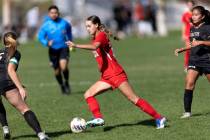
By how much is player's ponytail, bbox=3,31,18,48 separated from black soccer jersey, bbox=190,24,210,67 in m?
3.48

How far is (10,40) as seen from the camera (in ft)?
35.3

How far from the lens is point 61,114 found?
1393 centimetres

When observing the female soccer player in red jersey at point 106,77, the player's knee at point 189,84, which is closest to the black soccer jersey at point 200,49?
the player's knee at point 189,84

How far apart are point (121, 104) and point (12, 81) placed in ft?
16.3

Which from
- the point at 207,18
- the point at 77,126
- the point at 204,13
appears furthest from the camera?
the point at 207,18

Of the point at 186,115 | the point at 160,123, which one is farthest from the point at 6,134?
the point at 186,115

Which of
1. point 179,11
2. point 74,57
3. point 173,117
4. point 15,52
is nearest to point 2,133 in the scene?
point 15,52

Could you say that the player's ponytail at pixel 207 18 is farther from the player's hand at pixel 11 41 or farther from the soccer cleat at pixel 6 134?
the soccer cleat at pixel 6 134

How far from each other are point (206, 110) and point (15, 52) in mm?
4588

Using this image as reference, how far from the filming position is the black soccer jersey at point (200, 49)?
12.6 meters

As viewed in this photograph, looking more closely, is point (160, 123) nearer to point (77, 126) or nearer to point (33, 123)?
point (77, 126)

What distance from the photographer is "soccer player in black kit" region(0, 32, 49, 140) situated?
10.6m

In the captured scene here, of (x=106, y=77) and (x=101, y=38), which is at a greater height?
(x=101, y=38)

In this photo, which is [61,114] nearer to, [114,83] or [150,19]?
[114,83]
